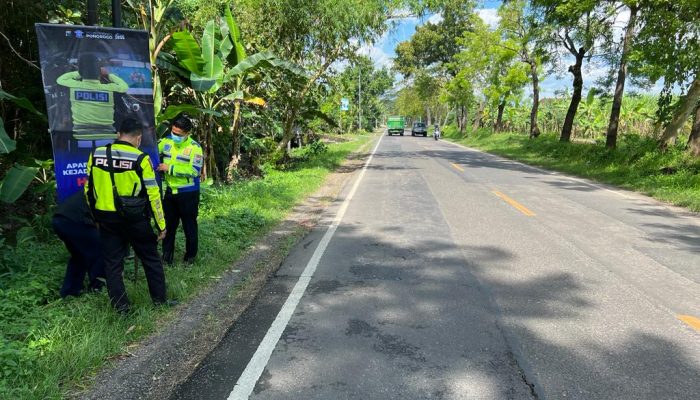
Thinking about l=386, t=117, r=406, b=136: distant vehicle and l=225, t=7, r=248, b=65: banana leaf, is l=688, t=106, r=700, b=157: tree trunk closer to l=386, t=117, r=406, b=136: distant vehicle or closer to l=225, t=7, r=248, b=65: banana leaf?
l=225, t=7, r=248, b=65: banana leaf

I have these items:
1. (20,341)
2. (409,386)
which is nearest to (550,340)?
(409,386)

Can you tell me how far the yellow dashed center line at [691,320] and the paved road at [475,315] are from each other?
33mm

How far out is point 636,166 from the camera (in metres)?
14.7

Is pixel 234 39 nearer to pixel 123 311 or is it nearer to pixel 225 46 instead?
pixel 225 46

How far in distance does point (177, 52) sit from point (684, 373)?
309 inches

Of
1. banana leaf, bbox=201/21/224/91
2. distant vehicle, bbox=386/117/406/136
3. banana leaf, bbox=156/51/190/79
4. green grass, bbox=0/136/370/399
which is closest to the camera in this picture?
green grass, bbox=0/136/370/399

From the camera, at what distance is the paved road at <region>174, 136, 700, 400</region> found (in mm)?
3273

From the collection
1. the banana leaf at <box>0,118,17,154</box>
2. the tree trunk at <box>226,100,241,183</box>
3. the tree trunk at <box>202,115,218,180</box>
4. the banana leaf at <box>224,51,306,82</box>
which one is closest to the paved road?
the banana leaf at <box>0,118,17,154</box>

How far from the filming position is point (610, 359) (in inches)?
140

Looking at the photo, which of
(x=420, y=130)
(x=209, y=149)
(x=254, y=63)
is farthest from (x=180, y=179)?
(x=420, y=130)

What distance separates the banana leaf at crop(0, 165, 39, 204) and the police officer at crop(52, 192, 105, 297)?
751 millimetres

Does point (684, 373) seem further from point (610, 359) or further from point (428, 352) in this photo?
point (428, 352)

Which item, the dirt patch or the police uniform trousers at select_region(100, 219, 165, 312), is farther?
the police uniform trousers at select_region(100, 219, 165, 312)

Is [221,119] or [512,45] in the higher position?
[512,45]
